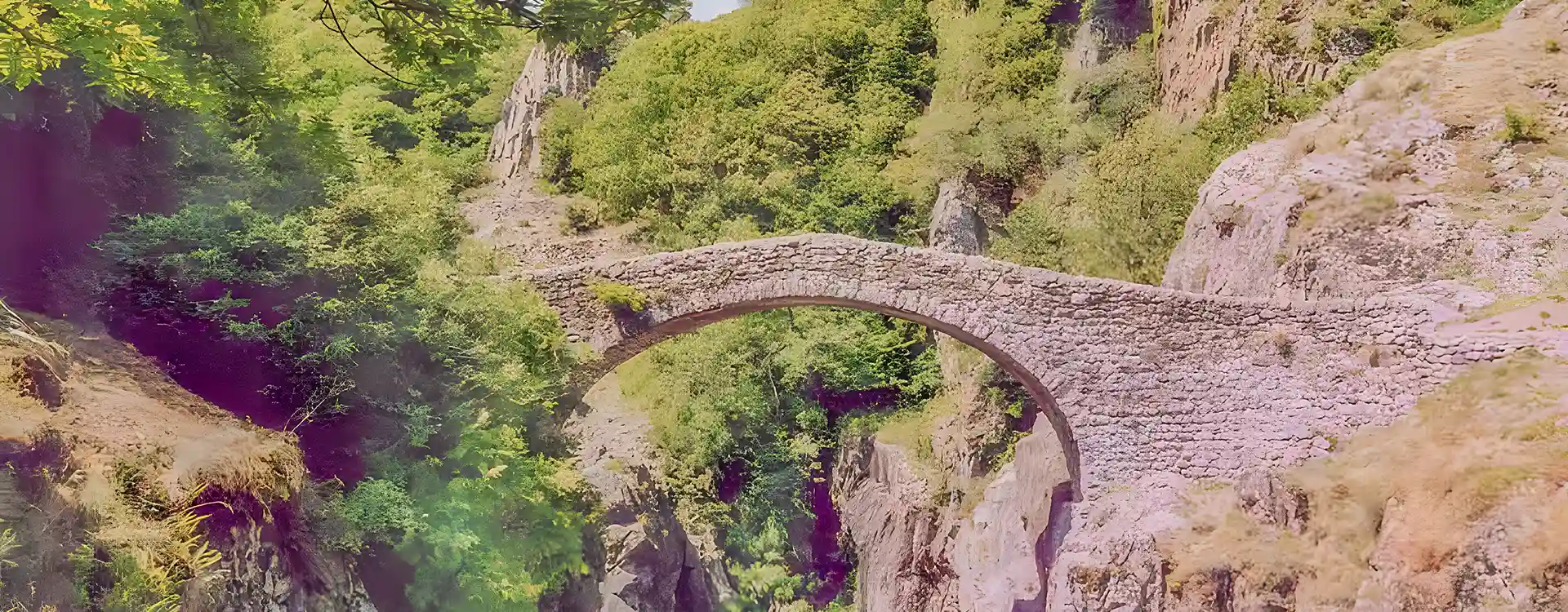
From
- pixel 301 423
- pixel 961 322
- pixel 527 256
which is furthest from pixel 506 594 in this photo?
pixel 527 256

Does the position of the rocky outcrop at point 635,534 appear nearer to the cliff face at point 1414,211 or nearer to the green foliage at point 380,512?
the green foliage at point 380,512

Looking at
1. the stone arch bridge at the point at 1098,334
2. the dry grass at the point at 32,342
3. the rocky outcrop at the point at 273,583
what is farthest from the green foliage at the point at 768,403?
the dry grass at the point at 32,342

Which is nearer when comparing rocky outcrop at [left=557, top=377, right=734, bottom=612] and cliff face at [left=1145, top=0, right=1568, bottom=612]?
cliff face at [left=1145, top=0, right=1568, bottom=612]

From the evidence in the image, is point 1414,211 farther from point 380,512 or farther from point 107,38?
point 107,38

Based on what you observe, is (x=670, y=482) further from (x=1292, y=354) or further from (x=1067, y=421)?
(x=1292, y=354)

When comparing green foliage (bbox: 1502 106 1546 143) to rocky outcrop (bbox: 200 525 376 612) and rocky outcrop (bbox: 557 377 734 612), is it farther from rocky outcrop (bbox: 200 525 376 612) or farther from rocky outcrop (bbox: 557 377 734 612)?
rocky outcrop (bbox: 200 525 376 612)

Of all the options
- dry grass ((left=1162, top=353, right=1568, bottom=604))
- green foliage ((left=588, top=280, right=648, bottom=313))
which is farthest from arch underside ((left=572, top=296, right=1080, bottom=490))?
dry grass ((left=1162, top=353, right=1568, bottom=604))
